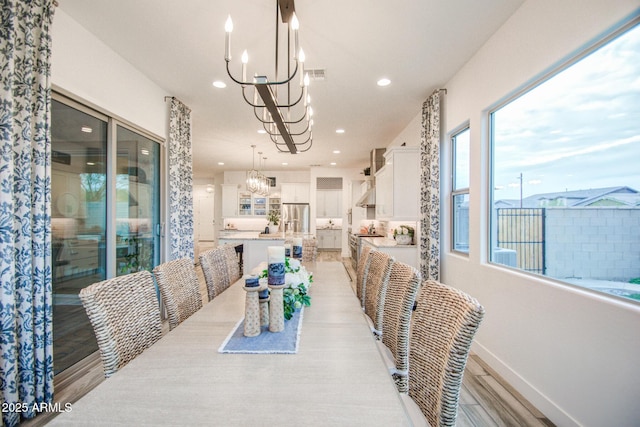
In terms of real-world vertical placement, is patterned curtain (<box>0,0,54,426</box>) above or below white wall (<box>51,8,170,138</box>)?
below

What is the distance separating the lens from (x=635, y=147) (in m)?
1.51

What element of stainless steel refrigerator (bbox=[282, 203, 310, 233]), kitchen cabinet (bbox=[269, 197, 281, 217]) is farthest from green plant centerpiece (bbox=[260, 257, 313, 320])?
kitchen cabinet (bbox=[269, 197, 281, 217])

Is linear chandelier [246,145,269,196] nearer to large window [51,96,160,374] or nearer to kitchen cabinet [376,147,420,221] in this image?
large window [51,96,160,374]

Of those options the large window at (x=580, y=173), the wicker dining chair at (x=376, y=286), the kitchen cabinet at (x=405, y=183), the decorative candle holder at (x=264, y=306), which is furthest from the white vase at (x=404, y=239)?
the decorative candle holder at (x=264, y=306)

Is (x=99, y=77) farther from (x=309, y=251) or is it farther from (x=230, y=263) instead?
(x=309, y=251)

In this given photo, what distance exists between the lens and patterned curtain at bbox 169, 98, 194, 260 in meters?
3.88

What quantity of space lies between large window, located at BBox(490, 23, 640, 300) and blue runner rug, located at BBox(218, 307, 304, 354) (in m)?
1.70

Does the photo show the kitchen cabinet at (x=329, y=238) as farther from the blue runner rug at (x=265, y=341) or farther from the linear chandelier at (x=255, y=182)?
the blue runner rug at (x=265, y=341)

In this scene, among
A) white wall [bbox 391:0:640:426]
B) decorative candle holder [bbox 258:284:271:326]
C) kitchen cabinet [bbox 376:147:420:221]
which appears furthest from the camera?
kitchen cabinet [bbox 376:147:420:221]

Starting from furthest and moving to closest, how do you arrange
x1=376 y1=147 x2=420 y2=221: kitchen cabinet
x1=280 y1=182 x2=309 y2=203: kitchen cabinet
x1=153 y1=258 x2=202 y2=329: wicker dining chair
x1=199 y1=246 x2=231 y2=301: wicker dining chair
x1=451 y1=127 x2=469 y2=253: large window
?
1. x1=280 y1=182 x2=309 y2=203: kitchen cabinet
2. x1=376 y1=147 x2=420 y2=221: kitchen cabinet
3. x1=451 y1=127 x2=469 y2=253: large window
4. x1=199 y1=246 x2=231 y2=301: wicker dining chair
5. x1=153 y1=258 x2=202 y2=329: wicker dining chair

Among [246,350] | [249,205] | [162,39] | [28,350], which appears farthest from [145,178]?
[249,205]

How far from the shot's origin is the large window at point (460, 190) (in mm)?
3312

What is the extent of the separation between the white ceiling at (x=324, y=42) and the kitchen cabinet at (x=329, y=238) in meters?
5.74

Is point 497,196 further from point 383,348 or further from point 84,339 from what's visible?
point 84,339
